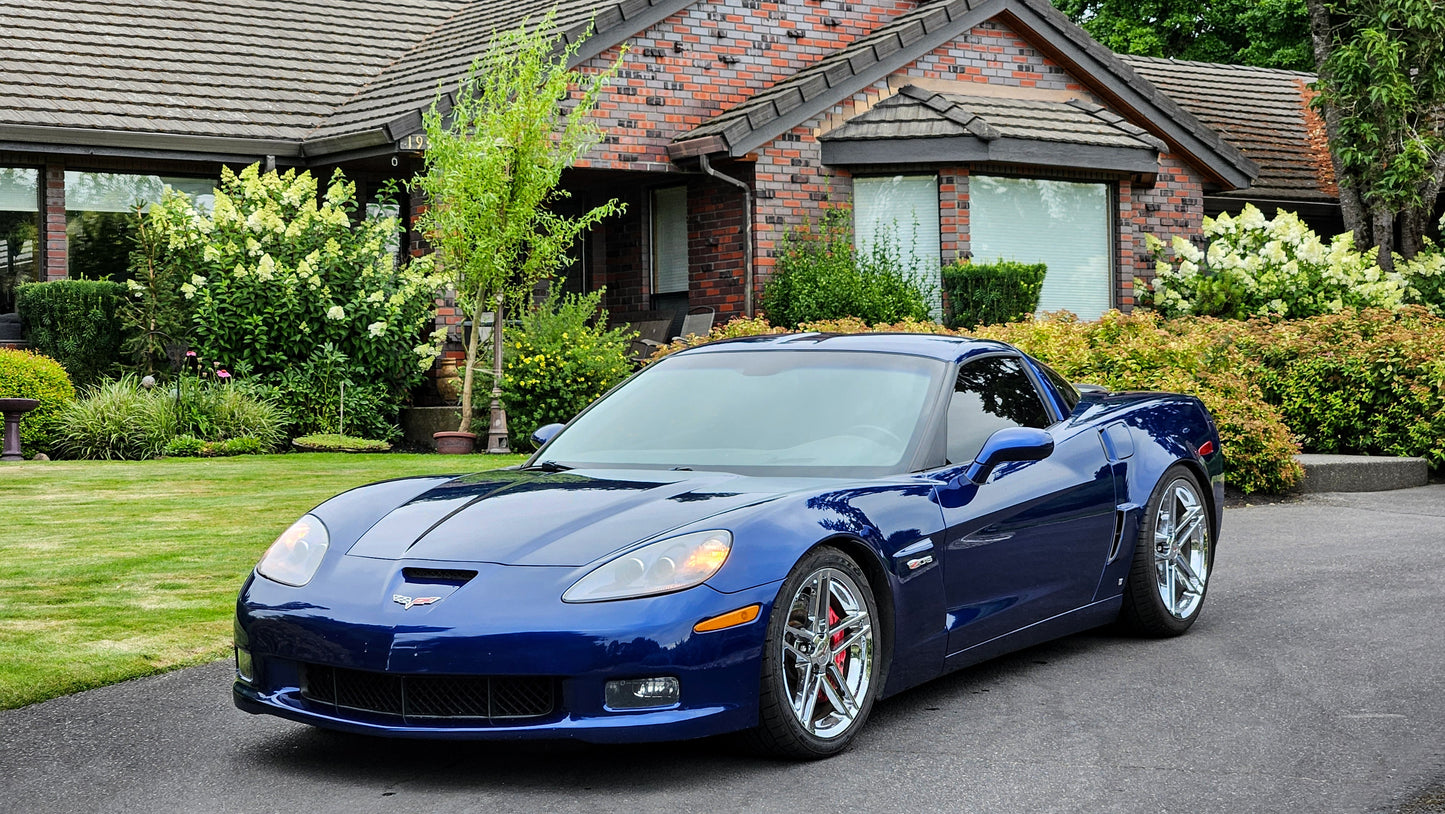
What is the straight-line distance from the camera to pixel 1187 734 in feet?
16.8

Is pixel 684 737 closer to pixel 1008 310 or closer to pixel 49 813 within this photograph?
pixel 49 813

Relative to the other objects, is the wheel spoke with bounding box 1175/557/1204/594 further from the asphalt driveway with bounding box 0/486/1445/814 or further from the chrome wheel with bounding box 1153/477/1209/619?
the asphalt driveway with bounding box 0/486/1445/814

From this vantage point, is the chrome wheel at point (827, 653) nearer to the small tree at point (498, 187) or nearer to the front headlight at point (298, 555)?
the front headlight at point (298, 555)

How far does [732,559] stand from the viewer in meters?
4.63

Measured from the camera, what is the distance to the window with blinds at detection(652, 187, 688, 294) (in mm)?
19484

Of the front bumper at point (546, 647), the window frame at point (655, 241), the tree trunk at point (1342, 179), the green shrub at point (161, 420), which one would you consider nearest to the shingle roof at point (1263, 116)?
the tree trunk at point (1342, 179)

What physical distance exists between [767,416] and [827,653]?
3.88 ft

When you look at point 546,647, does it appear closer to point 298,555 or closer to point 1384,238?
point 298,555

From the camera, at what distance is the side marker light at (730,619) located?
4480 millimetres

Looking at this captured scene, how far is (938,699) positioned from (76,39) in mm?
16542

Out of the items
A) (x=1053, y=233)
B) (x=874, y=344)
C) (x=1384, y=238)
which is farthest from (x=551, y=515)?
(x=1384, y=238)

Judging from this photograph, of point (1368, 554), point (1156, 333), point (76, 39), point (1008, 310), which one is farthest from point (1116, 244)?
point (76, 39)

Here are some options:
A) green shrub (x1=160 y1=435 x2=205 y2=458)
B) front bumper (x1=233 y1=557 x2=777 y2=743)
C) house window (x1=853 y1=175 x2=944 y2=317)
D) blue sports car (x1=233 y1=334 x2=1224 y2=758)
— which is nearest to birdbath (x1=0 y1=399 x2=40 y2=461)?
green shrub (x1=160 y1=435 x2=205 y2=458)

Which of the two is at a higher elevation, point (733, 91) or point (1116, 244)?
point (733, 91)
